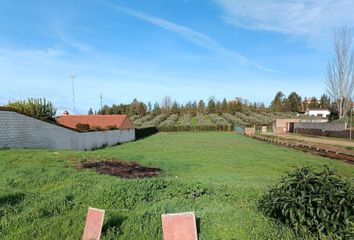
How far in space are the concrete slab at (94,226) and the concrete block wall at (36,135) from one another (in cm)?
1173

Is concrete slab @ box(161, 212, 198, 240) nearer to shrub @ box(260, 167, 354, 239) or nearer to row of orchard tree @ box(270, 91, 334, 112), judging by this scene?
shrub @ box(260, 167, 354, 239)

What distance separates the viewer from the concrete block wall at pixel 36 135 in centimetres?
1397

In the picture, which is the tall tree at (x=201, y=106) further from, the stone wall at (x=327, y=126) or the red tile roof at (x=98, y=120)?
the red tile roof at (x=98, y=120)

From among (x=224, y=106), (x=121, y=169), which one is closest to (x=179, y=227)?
(x=121, y=169)

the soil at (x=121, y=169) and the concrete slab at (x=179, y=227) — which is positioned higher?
the concrete slab at (x=179, y=227)

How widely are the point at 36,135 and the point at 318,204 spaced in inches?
631

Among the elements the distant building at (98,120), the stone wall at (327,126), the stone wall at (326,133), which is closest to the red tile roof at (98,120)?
the distant building at (98,120)

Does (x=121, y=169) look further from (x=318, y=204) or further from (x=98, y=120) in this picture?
(x=98, y=120)

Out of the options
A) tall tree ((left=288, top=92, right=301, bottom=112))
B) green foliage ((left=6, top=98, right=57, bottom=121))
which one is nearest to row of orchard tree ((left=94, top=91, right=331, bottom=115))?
tall tree ((left=288, top=92, right=301, bottom=112))

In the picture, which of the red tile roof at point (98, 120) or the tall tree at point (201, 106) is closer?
the red tile roof at point (98, 120)

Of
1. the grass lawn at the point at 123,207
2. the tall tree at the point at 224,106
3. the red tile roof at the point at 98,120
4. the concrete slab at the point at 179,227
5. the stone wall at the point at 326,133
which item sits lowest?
the stone wall at the point at 326,133

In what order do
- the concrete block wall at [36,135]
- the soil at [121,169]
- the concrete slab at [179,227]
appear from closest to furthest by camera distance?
the concrete slab at [179,227] < the soil at [121,169] < the concrete block wall at [36,135]

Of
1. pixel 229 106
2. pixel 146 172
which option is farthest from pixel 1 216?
pixel 229 106

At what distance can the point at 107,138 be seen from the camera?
31.3 metres
